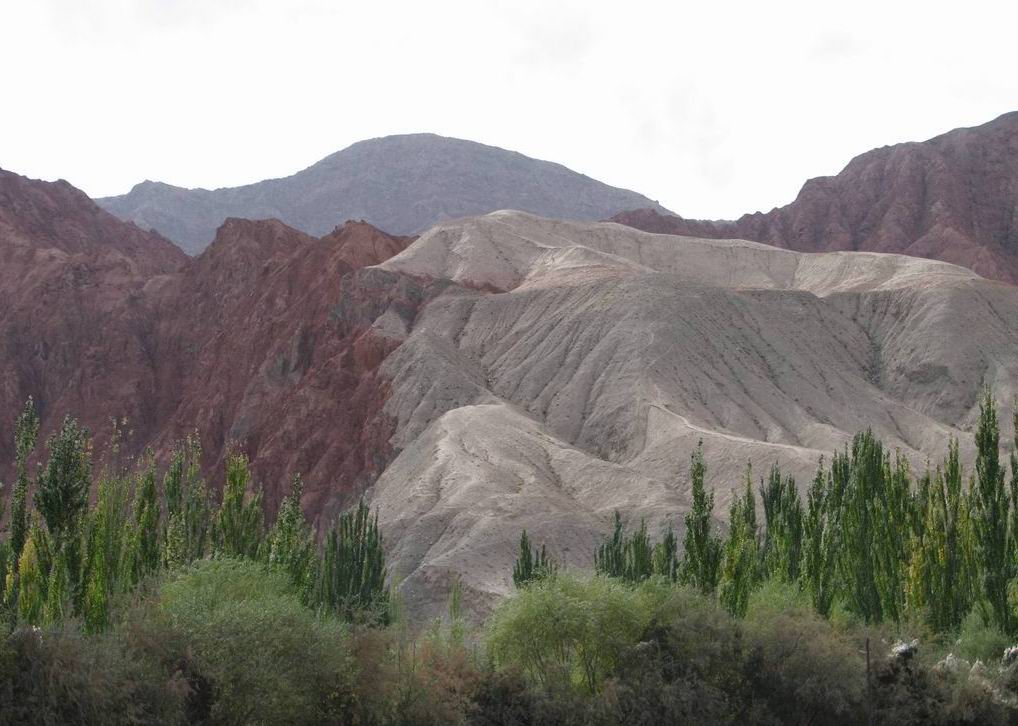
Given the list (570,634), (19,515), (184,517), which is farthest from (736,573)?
(19,515)

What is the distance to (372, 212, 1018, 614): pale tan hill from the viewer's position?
58.0 metres

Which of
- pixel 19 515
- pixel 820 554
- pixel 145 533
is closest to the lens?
pixel 19 515

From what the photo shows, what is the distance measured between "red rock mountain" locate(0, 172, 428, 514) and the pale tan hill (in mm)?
3536

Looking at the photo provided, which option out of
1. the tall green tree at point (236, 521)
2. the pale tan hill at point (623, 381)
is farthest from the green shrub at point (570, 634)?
the pale tan hill at point (623, 381)

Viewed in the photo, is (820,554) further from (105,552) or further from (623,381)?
(623,381)

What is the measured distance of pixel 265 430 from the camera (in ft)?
283

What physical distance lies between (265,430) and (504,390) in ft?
54.8

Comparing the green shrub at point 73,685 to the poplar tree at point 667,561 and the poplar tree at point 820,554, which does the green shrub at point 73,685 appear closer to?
the poplar tree at point 820,554

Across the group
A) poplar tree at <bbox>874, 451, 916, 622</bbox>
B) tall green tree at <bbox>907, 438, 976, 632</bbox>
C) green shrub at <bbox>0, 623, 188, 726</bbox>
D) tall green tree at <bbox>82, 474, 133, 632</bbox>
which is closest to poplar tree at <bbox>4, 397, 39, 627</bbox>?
tall green tree at <bbox>82, 474, 133, 632</bbox>

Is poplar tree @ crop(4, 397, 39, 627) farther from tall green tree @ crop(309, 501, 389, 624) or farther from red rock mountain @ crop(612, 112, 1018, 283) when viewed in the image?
red rock mountain @ crop(612, 112, 1018, 283)

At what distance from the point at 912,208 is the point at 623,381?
83.6m

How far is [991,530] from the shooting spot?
3400 centimetres

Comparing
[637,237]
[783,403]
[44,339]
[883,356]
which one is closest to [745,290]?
[883,356]

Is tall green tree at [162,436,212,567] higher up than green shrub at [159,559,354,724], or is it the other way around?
tall green tree at [162,436,212,567]
